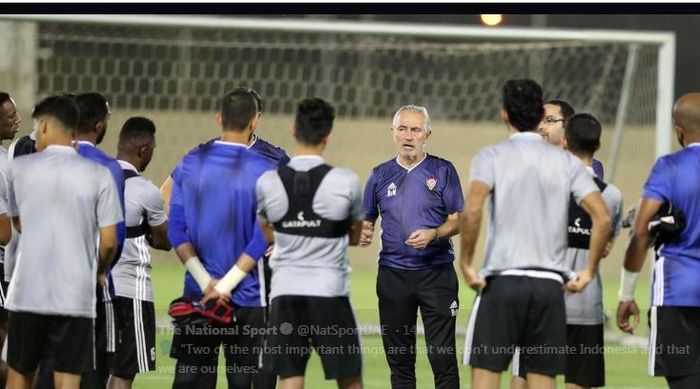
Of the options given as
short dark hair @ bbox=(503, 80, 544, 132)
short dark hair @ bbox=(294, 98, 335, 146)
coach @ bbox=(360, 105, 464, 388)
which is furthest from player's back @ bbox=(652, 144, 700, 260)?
coach @ bbox=(360, 105, 464, 388)

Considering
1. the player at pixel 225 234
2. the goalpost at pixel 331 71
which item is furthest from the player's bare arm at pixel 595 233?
the goalpost at pixel 331 71

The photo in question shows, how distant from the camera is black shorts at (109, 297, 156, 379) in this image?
25.2ft

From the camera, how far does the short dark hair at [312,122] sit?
6875mm

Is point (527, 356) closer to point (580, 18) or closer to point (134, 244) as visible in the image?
point (134, 244)

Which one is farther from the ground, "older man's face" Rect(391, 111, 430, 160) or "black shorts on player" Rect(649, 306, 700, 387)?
"older man's face" Rect(391, 111, 430, 160)

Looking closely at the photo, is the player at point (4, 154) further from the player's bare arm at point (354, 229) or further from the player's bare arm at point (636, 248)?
the player's bare arm at point (636, 248)

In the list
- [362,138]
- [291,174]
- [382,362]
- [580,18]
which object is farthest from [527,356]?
[580,18]

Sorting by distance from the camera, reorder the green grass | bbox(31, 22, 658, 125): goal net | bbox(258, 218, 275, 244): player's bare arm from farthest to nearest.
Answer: bbox(31, 22, 658, 125): goal net < the green grass < bbox(258, 218, 275, 244): player's bare arm

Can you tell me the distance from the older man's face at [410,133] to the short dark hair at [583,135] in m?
1.55

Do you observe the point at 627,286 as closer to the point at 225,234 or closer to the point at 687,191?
the point at 687,191

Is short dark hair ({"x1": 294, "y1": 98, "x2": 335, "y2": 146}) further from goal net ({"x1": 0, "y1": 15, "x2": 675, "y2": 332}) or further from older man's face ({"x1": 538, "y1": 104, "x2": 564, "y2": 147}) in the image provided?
goal net ({"x1": 0, "y1": 15, "x2": 675, "y2": 332})

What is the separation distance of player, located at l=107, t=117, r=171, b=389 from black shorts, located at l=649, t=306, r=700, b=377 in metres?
3.03

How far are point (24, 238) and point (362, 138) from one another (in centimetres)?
1603

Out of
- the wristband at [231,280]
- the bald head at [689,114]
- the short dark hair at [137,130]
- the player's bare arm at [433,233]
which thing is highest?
the bald head at [689,114]
